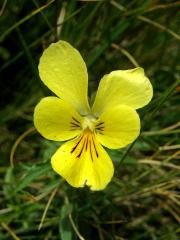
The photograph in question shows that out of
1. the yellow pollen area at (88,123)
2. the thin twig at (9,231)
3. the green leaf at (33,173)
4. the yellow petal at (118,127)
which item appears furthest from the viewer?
the thin twig at (9,231)

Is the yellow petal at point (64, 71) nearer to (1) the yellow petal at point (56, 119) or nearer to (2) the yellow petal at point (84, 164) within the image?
(1) the yellow petal at point (56, 119)

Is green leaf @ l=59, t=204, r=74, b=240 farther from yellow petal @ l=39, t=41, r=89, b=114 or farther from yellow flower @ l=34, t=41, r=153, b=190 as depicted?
yellow petal @ l=39, t=41, r=89, b=114

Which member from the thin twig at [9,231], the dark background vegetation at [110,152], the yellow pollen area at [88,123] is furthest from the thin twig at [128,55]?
the thin twig at [9,231]

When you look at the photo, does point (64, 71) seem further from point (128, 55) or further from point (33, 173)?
point (128, 55)

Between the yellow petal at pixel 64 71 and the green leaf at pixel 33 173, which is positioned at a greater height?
the yellow petal at pixel 64 71

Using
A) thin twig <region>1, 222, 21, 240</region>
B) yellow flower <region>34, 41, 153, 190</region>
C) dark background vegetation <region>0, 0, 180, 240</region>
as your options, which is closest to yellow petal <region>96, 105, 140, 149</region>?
yellow flower <region>34, 41, 153, 190</region>

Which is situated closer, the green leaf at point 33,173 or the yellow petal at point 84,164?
the yellow petal at point 84,164

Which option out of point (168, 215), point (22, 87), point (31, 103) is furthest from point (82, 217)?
point (22, 87)
